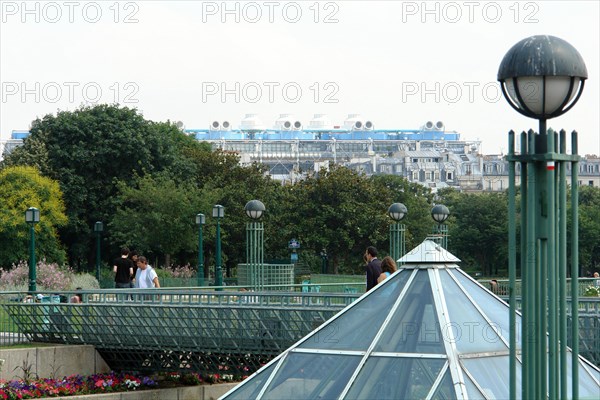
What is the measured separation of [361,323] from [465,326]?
0.83m

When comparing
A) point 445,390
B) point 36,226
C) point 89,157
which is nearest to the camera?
point 445,390

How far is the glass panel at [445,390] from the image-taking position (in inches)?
365

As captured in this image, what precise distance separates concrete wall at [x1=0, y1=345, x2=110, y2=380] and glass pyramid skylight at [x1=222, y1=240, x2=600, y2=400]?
46.3 feet

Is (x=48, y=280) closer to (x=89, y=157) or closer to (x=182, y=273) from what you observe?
(x=182, y=273)

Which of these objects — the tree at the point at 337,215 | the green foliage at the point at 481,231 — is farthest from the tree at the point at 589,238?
the tree at the point at 337,215

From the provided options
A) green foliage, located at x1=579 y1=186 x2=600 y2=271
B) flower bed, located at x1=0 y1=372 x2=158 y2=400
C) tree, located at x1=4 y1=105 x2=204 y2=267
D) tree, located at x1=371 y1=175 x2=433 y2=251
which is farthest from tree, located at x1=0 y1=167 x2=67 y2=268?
green foliage, located at x1=579 y1=186 x2=600 y2=271

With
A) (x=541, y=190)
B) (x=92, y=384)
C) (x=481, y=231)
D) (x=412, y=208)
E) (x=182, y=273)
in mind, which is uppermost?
(x=412, y=208)

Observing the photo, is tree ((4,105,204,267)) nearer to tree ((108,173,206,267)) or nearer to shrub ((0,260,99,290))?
tree ((108,173,206,267))

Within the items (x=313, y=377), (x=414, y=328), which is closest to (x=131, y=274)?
(x=313, y=377)

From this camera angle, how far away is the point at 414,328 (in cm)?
989

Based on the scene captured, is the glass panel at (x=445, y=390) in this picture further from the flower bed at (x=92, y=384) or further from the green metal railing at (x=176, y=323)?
the flower bed at (x=92, y=384)

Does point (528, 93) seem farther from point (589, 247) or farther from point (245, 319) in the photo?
point (589, 247)

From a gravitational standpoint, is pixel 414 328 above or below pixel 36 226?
below

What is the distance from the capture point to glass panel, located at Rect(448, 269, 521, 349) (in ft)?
33.5
